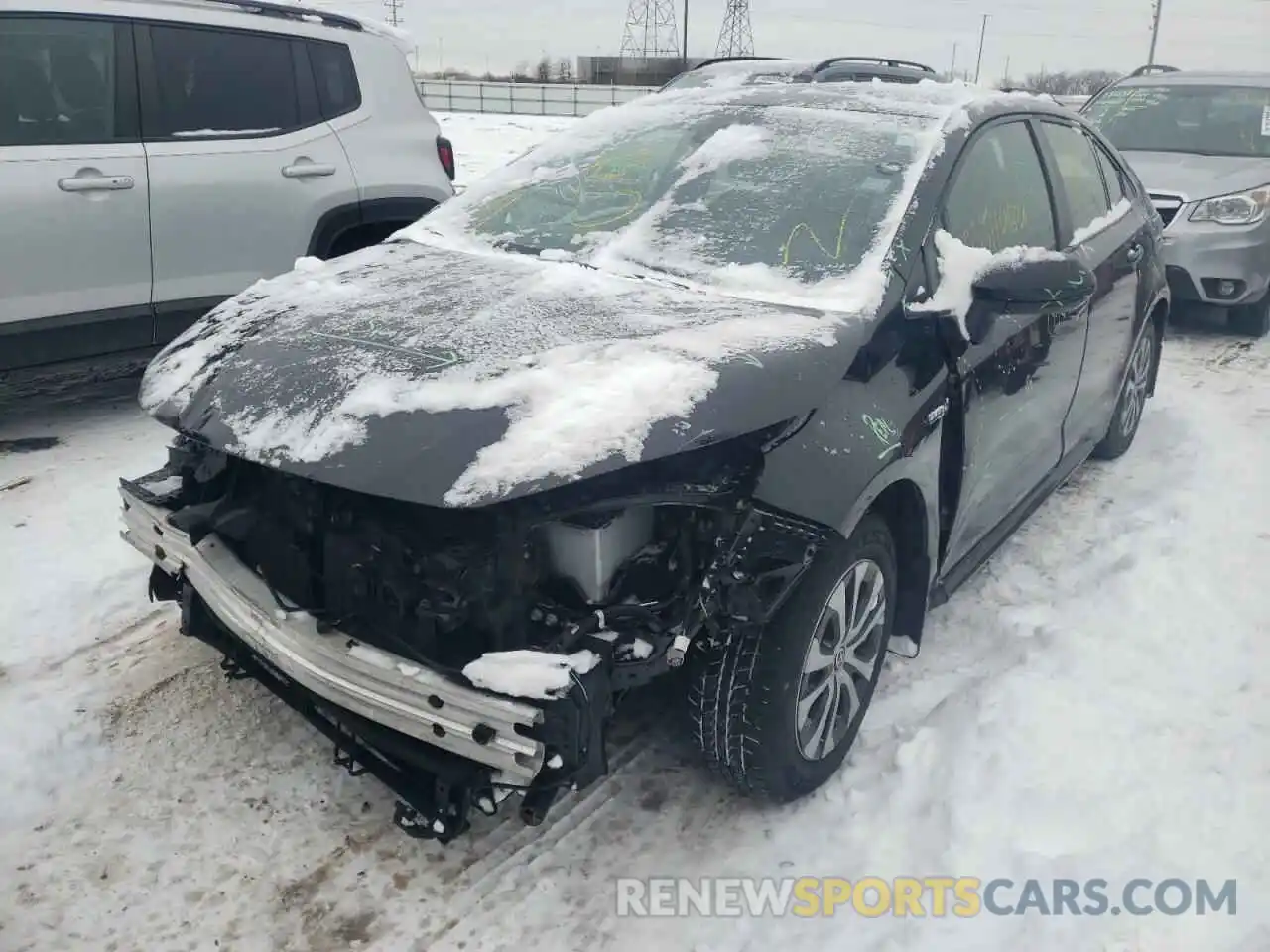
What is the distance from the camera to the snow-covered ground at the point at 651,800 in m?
2.35

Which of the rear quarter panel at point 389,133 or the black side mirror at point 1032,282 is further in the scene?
the rear quarter panel at point 389,133

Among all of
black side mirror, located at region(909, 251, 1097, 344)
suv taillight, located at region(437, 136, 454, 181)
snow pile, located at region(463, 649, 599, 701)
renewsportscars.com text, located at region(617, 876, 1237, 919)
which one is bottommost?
renewsportscars.com text, located at region(617, 876, 1237, 919)

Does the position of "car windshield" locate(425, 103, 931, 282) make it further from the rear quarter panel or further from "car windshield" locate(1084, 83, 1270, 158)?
"car windshield" locate(1084, 83, 1270, 158)

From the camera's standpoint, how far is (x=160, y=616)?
3.47 m

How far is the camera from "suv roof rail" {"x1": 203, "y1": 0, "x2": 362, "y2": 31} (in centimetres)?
519

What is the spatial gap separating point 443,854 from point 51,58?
155 inches

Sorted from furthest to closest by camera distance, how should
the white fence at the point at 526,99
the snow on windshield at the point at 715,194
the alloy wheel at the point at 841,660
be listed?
the white fence at the point at 526,99 < the snow on windshield at the point at 715,194 < the alloy wheel at the point at 841,660

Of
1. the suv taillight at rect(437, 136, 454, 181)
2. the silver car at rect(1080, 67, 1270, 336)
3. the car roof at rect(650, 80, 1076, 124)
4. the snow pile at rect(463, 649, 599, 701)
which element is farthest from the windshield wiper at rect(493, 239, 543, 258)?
the silver car at rect(1080, 67, 1270, 336)

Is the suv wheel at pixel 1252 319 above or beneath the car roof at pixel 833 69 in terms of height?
beneath

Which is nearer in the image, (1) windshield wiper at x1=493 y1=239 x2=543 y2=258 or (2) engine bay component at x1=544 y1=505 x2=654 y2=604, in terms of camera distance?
(2) engine bay component at x1=544 y1=505 x2=654 y2=604

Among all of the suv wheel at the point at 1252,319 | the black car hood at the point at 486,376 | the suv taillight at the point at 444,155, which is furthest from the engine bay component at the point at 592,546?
the suv wheel at the point at 1252,319

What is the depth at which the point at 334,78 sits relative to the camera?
5.59m

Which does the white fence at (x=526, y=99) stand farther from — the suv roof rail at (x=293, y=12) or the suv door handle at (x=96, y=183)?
the suv door handle at (x=96, y=183)

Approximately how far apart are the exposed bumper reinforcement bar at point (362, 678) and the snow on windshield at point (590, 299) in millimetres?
373
